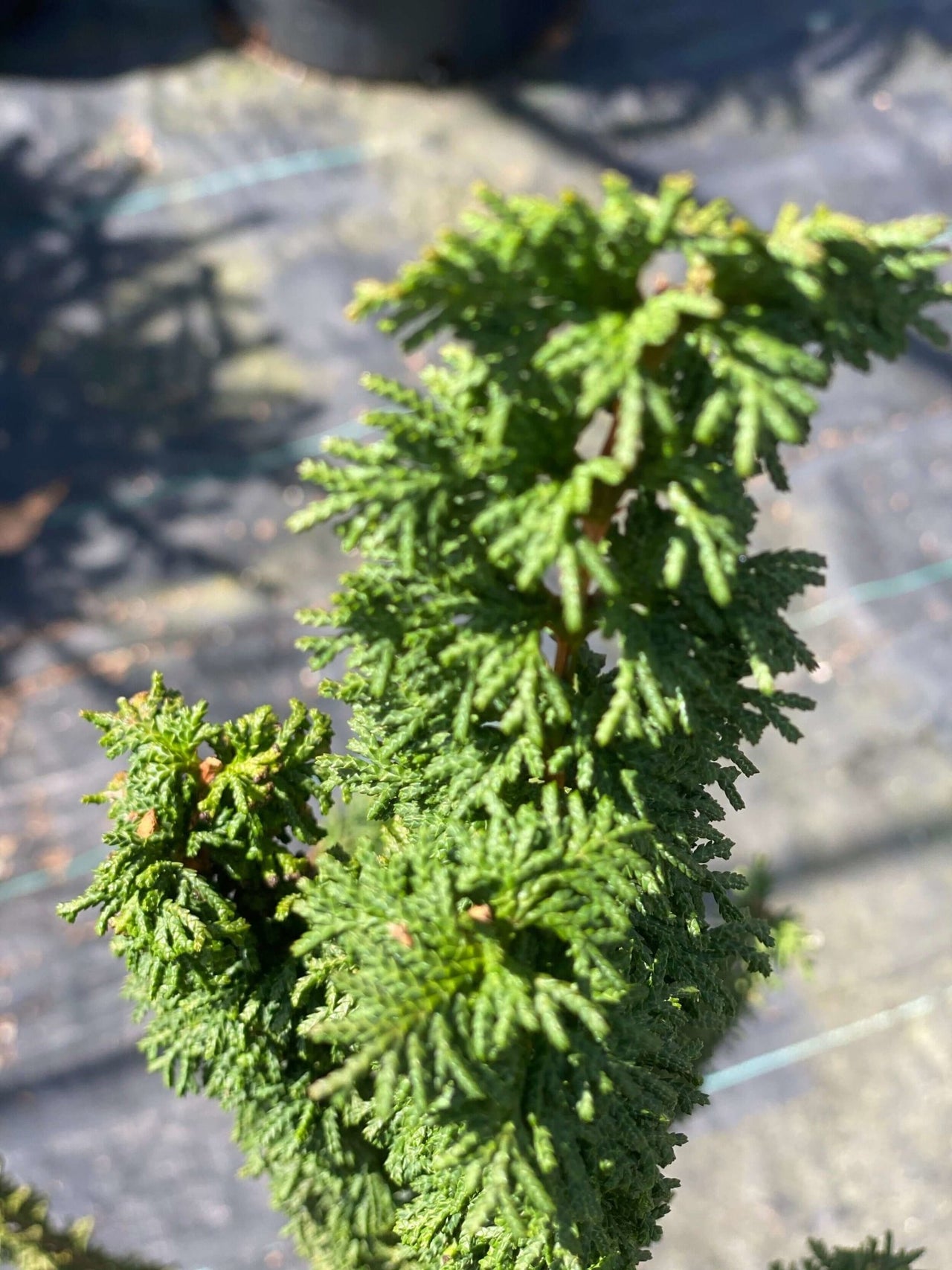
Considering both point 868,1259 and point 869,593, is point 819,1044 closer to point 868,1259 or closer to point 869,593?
point 869,593

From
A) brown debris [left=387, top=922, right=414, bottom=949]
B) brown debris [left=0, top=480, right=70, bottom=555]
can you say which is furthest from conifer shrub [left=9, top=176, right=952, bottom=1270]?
brown debris [left=0, top=480, right=70, bottom=555]

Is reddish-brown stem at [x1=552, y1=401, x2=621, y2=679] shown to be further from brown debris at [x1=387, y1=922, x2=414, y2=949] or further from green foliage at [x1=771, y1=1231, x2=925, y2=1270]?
green foliage at [x1=771, y1=1231, x2=925, y2=1270]

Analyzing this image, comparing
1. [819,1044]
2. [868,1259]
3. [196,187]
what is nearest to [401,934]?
[868,1259]

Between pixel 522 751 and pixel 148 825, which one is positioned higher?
pixel 522 751

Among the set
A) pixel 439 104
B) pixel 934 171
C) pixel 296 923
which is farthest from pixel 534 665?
pixel 439 104

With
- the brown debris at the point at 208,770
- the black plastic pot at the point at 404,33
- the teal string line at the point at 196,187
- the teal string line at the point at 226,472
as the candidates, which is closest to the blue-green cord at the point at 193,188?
the teal string line at the point at 196,187

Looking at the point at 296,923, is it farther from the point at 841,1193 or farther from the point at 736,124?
the point at 736,124

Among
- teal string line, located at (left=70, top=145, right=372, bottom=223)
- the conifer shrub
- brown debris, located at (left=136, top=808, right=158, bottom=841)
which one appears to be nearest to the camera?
the conifer shrub
